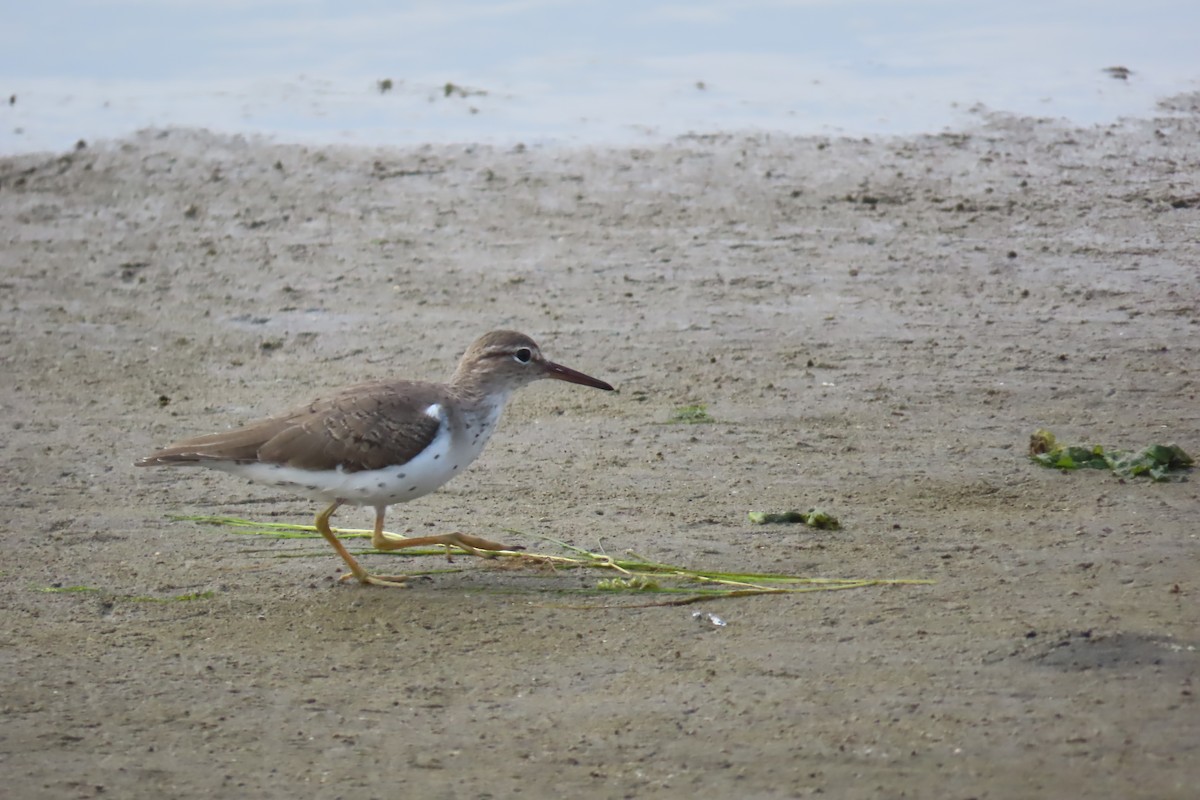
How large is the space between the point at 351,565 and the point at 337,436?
0.57 metres

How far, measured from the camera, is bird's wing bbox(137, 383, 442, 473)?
666 centimetres

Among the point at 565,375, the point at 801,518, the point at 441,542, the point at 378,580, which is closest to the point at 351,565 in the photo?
the point at 378,580

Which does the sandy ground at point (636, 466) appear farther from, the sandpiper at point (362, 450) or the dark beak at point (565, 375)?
the dark beak at point (565, 375)

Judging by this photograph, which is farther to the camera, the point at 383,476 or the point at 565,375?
the point at 565,375

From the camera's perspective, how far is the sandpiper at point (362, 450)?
6.67m

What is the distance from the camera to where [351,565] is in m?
6.74

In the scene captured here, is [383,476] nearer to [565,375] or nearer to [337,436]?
[337,436]

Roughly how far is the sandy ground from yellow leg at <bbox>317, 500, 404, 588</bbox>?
85 millimetres

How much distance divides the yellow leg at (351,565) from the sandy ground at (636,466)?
0.09 meters

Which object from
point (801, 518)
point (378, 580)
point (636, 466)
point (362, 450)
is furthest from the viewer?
point (636, 466)

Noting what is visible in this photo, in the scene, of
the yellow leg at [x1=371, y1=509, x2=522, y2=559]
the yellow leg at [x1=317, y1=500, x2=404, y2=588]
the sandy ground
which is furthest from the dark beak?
the yellow leg at [x1=317, y1=500, x2=404, y2=588]

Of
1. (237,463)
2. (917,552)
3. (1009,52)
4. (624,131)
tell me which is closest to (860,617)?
(917,552)

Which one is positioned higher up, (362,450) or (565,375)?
(565,375)

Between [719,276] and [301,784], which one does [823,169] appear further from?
[301,784]
